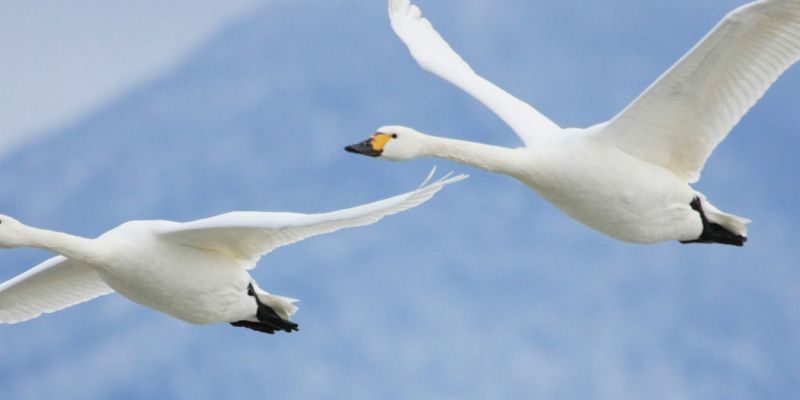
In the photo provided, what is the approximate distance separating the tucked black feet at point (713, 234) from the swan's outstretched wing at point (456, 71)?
3.91ft

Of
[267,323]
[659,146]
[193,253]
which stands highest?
[659,146]

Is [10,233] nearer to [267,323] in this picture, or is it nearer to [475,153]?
[267,323]

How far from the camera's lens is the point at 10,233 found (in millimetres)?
16234

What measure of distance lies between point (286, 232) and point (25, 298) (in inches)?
95.9

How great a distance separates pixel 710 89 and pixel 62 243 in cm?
469

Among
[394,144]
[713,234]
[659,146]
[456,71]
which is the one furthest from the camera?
[456,71]

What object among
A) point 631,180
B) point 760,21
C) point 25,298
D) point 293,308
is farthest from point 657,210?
point 25,298

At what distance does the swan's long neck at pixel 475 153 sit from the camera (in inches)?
619

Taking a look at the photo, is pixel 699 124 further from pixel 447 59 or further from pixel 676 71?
pixel 447 59

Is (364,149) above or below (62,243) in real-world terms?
above

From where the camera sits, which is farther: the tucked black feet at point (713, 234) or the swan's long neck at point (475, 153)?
the tucked black feet at point (713, 234)

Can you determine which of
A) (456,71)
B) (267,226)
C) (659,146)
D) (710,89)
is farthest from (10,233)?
(710,89)

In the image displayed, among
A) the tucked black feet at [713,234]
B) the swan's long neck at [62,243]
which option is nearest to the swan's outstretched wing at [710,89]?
the tucked black feet at [713,234]

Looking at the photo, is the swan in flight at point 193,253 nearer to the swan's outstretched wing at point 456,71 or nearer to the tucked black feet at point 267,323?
the tucked black feet at point 267,323
